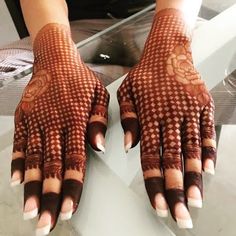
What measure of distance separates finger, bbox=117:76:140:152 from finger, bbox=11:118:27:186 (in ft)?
0.39

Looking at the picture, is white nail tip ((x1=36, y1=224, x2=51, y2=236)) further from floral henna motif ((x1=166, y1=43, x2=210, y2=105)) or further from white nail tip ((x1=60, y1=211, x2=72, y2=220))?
floral henna motif ((x1=166, y1=43, x2=210, y2=105))

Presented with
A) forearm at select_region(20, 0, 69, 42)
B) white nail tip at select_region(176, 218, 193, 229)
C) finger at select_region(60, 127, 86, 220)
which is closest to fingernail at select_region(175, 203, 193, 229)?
white nail tip at select_region(176, 218, 193, 229)

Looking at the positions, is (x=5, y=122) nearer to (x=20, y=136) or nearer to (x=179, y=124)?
(x=20, y=136)

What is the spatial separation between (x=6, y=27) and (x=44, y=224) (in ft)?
3.45

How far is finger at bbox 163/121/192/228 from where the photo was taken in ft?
1.01

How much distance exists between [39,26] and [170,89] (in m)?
0.24

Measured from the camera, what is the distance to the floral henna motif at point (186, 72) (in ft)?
1.25

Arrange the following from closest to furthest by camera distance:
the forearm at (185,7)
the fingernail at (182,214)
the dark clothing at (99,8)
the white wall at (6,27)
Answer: the fingernail at (182,214), the forearm at (185,7), the dark clothing at (99,8), the white wall at (6,27)

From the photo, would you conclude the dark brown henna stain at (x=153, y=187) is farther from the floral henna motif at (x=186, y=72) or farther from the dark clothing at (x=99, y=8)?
the dark clothing at (x=99, y=8)

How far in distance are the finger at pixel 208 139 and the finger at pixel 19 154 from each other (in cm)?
20

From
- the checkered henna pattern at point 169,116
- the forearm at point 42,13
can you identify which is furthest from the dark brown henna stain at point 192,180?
the forearm at point 42,13

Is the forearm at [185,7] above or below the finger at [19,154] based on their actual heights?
above

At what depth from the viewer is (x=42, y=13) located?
510mm

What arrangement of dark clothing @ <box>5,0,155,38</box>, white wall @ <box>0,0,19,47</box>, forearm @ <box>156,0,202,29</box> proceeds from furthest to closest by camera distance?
white wall @ <box>0,0,19,47</box> < dark clothing @ <box>5,0,155,38</box> < forearm @ <box>156,0,202,29</box>
